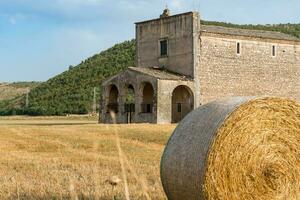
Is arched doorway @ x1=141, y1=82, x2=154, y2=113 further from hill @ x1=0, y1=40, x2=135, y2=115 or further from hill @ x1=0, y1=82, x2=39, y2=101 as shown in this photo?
hill @ x1=0, y1=82, x2=39, y2=101

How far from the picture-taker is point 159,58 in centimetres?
4172

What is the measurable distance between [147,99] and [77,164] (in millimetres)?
27228

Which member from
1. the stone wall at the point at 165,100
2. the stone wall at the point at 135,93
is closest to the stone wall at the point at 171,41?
the stone wall at the point at 165,100

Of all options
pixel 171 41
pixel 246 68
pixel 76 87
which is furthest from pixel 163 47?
pixel 76 87

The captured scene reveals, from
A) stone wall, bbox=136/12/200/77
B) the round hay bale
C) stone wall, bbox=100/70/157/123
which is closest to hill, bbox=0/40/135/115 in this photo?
stone wall, bbox=100/70/157/123

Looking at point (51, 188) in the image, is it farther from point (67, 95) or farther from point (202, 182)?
point (67, 95)

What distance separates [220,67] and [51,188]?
3013 cm

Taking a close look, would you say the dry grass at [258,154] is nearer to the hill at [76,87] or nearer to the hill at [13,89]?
the hill at [76,87]

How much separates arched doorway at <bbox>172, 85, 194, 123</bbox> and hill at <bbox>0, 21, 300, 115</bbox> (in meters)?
24.3

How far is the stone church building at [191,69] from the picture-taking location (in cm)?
3903

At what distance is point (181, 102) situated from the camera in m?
40.5

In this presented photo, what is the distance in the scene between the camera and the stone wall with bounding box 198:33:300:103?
130 ft

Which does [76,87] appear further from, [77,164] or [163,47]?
[77,164]

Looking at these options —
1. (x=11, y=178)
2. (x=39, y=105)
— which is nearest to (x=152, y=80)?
(x=11, y=178)
